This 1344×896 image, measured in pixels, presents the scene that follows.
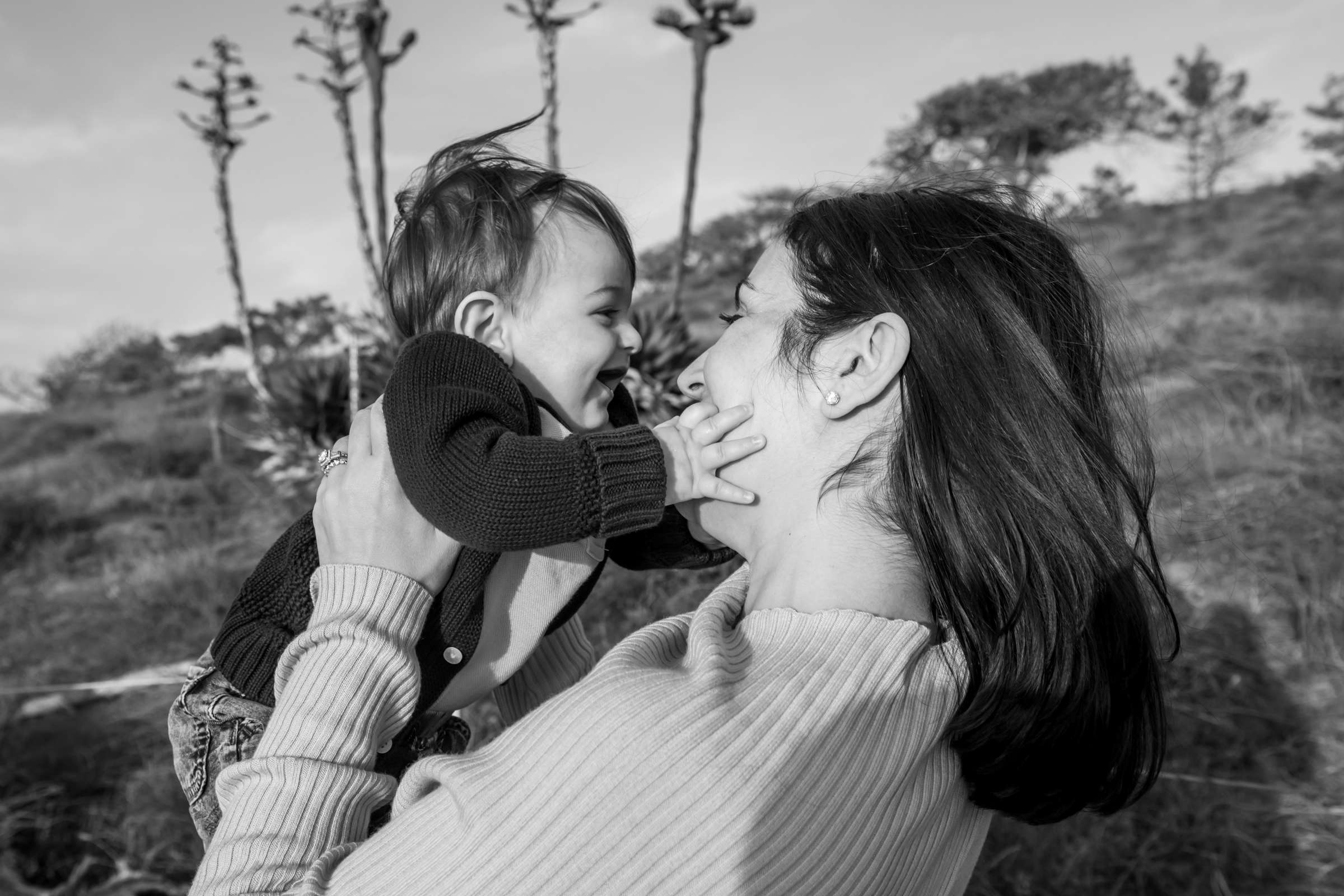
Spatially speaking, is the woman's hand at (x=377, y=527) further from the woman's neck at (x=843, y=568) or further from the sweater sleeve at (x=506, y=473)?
the woman's neck at (x=843, y=568)

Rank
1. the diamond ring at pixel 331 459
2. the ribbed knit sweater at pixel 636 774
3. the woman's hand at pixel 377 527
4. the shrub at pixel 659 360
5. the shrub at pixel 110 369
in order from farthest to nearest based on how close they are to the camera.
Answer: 1. the shrub at pixel 110 369
2. the shrub at pixel 659 360
3. the diamond ring at pixel 331 459
4. the woman's hand at pixel 377 527
5. the ribbed knit sweater at pixel 636 774

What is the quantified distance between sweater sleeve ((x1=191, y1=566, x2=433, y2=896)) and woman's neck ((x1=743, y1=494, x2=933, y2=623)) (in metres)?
0.58

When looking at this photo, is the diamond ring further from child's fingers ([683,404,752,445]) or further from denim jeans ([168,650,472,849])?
child's fingers ([683,404,752,445])

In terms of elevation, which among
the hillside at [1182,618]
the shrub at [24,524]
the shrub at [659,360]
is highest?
the shrub at [659,360]

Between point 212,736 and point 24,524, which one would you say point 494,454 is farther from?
point 24,524

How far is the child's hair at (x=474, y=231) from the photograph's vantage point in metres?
2.23

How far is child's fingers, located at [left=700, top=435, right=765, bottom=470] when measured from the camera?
1587mm

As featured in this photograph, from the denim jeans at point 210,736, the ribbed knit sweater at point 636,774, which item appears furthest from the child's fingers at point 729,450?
the denim jeans at point 210,736

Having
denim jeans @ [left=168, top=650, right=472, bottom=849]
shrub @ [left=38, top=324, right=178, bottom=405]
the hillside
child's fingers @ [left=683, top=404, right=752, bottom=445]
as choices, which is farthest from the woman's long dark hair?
shrub @ [left=38, top=324, right=178, bottom=405]

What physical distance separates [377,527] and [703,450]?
1.77 ft

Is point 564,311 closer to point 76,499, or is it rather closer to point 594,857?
point 594,857

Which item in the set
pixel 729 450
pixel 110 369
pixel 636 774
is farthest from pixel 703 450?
pixel 110 369

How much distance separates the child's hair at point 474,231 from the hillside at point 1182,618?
1.15 metres

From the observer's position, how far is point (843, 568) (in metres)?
1.51
